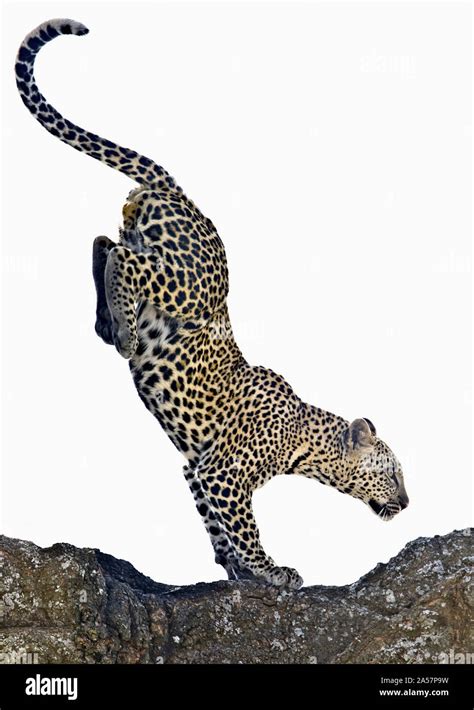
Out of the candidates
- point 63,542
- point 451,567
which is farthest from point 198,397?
point 451,567

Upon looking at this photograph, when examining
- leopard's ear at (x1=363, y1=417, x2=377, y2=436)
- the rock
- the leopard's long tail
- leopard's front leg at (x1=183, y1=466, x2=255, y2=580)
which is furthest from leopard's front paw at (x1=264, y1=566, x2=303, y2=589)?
the leopard's long tail

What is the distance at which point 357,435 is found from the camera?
15.5 m

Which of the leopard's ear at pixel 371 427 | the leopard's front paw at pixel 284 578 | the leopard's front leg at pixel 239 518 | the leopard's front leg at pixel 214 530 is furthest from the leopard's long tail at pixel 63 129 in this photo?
the leopard's front paw at pixel 284 578

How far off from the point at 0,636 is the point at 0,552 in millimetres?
815

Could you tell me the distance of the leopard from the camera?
575 inches

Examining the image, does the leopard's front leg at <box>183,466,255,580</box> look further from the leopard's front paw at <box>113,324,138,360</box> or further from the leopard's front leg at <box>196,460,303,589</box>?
the leopard's front paw at <box>113,324,138,360</box>

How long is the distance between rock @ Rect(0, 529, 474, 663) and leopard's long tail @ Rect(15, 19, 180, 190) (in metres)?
3.82

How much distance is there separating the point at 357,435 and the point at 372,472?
17.4 inches
